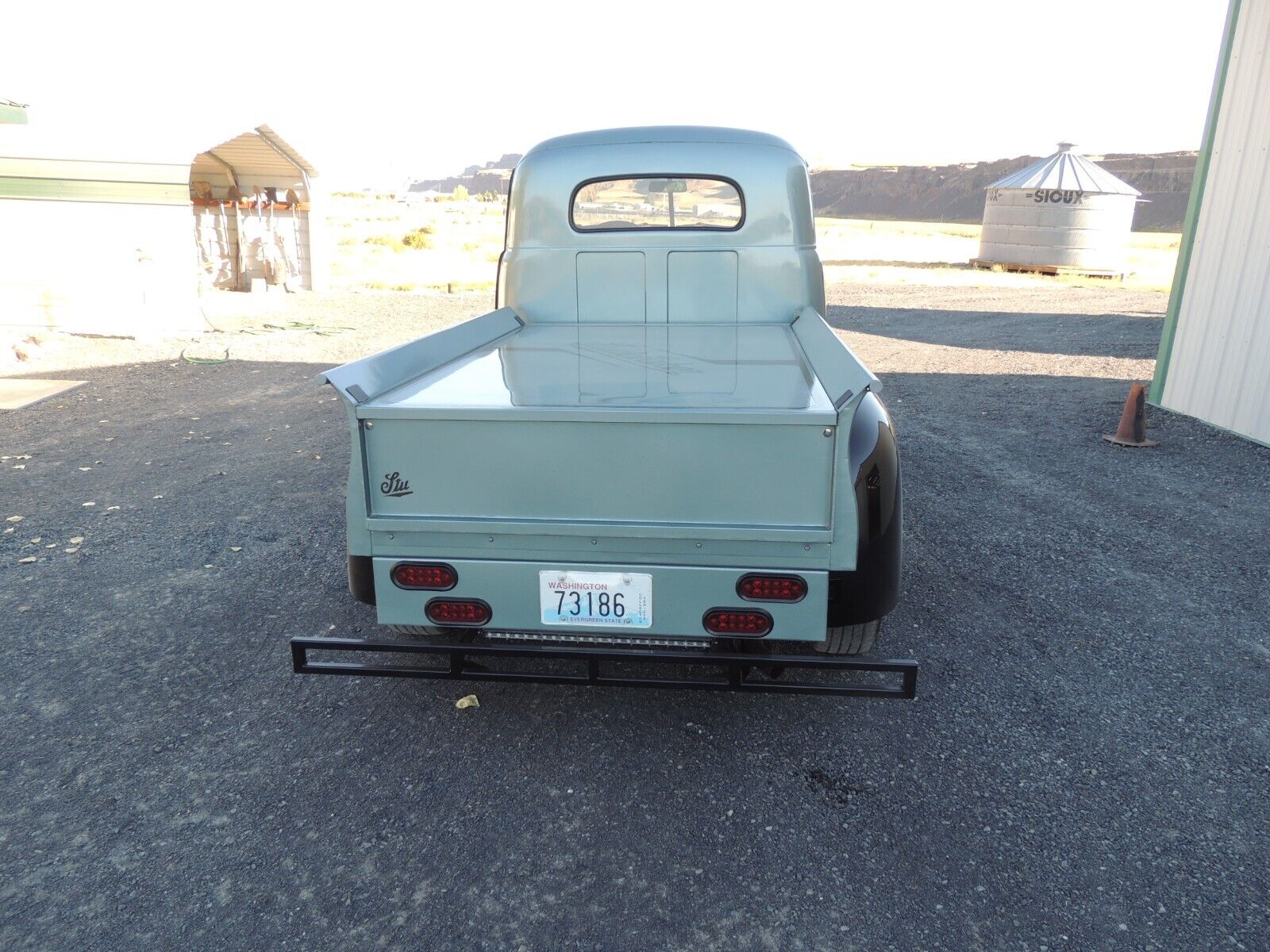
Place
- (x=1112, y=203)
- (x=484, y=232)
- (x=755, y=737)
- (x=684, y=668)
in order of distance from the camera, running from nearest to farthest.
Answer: (x=755, y=737) → (x=684, y=668) → (x=1112, y=203) → (x=484, y=232)

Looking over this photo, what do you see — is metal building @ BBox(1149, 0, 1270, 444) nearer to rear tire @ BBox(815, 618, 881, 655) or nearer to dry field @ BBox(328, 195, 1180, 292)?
rear tire @ BBox(815, 618, 881, 655)

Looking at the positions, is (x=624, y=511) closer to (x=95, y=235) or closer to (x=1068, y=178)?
(x=95, y=235)

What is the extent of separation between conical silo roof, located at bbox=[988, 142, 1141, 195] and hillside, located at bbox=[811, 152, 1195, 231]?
40.0 m

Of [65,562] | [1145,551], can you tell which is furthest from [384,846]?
[1145,551]

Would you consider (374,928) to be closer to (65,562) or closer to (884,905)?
(884,905)

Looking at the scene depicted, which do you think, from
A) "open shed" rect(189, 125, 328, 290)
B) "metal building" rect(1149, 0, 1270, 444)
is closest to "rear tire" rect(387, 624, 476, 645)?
"metal building" rect(1149, 0, 1270, 444)

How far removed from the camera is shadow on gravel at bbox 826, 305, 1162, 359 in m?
13.2

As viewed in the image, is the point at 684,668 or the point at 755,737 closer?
the point at 755,737

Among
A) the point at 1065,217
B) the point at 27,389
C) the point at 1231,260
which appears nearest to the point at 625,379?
the point at 1231,260

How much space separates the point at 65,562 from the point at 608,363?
140 inches

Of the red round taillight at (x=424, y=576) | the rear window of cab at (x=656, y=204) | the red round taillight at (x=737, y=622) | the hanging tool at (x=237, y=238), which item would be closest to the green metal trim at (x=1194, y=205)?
the rear window of cab at (x=656, y=204)

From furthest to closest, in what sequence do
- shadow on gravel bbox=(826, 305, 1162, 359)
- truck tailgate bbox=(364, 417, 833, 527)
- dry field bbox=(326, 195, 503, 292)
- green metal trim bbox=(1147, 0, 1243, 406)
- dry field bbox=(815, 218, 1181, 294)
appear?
1. dry field bbox=(815, 218, 1181, 294)
2. dry field bbox=(326, 195, 503, 292)
3. shadow on gravel bbox=(826, 305, 1162, 359)
4. green metal trim bbox=(1147, 0, 1243, 406)
5. truck tailgate bbox=(364, 417, 833, 527)

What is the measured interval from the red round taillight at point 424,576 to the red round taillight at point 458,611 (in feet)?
0.18

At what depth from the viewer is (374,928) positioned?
8.14 ft
